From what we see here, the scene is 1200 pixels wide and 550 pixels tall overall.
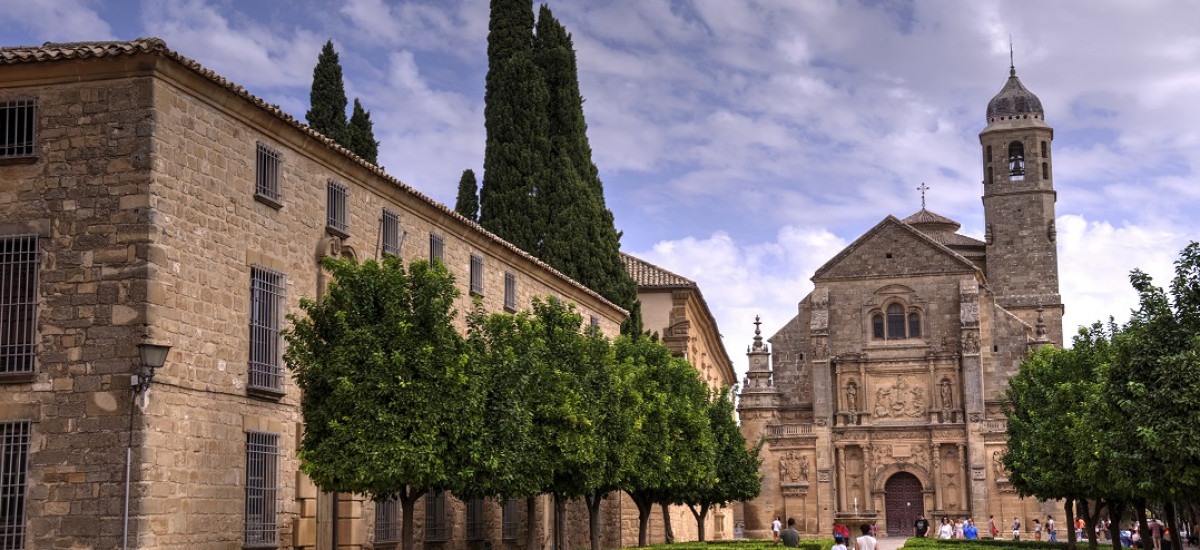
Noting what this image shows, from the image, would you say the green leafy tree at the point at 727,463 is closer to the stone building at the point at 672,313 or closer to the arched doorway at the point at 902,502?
the stone building at the point at 672,313

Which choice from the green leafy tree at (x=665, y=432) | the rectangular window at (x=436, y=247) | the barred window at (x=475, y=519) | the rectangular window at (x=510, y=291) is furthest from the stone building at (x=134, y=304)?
the green leafy tree at (x=665, y=432)

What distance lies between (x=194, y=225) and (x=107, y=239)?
144 centimetres

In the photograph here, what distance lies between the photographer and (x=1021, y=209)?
79.9 m

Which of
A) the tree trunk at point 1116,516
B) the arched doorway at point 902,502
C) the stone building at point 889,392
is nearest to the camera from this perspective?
the tree trunk at point 1116,516

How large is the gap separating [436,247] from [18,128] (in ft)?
36.2

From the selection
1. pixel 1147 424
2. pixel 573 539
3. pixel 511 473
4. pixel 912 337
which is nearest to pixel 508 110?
pixel 573 539

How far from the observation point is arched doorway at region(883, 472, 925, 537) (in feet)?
232

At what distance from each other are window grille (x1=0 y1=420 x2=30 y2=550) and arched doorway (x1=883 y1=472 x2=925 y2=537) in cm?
5796

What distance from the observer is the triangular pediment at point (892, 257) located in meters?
73.0

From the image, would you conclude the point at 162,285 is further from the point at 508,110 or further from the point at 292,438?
the point at 508,110

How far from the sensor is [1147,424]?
22.1 meters

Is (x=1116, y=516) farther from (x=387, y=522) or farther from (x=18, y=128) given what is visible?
(x=18, y=128)

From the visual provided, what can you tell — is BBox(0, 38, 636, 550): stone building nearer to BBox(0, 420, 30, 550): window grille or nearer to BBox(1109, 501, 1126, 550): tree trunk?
BBox(0, 420, 30, 550): window grille

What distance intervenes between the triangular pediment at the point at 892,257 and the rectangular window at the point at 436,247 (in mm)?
47434
